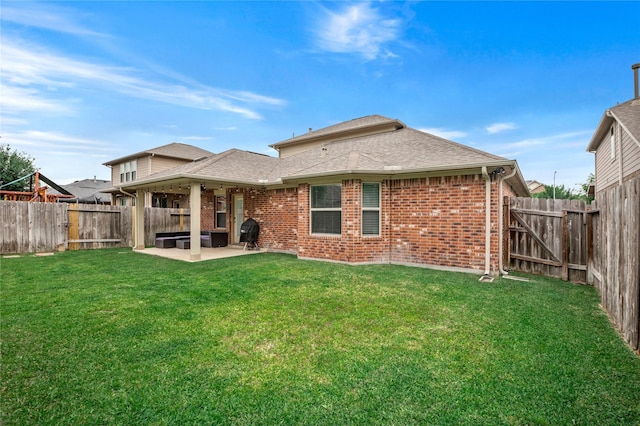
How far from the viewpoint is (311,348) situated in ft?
10.8

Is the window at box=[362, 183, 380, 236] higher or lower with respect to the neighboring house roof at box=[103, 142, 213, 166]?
lower

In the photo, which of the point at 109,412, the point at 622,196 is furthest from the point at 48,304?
the point at 622,196

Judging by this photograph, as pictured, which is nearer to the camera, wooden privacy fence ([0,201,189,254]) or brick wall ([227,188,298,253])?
wooden privacy fence ([0,201,189,254])

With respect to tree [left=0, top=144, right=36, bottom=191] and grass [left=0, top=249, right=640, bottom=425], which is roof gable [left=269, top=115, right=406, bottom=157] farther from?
tree [left=0, top=144, right=36, bottom=191]

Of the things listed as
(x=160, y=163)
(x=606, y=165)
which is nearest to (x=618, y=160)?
(x=606, y=165)

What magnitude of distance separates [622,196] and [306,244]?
7352 mm

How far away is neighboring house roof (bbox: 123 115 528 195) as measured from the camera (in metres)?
7.72

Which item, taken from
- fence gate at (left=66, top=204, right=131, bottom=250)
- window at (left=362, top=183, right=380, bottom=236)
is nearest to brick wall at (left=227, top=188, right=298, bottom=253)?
window at (left=362, top=183, right=380, bottom=236)

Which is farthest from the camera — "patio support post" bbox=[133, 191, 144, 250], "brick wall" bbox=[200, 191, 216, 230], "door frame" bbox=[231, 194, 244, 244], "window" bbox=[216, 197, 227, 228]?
"brick wall" bbox=[200, 191, 216, 230]

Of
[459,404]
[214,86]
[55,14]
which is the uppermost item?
[214,86]

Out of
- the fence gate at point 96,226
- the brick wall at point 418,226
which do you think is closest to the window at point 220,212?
the fence gate at point 96,226

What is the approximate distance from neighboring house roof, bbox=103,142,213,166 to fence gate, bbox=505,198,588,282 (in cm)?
2181

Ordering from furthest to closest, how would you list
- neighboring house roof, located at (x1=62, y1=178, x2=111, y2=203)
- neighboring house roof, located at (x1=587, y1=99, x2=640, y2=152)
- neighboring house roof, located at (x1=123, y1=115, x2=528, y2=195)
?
neighboring house roof, located at (x1=62, y1=178, x2=111, y2=203) → neighboring house roof, located at (x1=587, y1=99, x2=640, y2=152) → neighboring house roof, located at (x1=123, y1=115, x2=528, y2=195)

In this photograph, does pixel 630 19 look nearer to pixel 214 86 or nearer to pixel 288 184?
pixel 288 184
